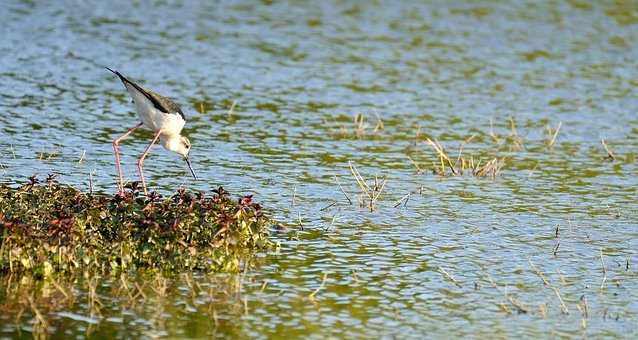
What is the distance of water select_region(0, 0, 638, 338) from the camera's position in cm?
904

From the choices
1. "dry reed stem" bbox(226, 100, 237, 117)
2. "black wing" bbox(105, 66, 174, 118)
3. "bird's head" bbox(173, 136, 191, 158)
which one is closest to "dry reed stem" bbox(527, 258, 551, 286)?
"black wing" bbox(105, 66, 174, 118)

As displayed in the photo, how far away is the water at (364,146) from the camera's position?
29.7 feet

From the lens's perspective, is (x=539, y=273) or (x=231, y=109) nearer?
(x=539, y=273)

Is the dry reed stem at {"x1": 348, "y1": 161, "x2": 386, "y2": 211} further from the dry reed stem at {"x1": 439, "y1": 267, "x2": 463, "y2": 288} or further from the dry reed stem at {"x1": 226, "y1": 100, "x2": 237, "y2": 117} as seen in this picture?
the dry reed stem at {"x1": 226, "y1": 100, "x2": 237, "y2": 117}

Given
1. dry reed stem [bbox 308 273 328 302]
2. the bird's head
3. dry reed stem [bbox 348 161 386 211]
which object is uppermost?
the bird's head

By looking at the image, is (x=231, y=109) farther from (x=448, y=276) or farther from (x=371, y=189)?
(x=448, y=276)

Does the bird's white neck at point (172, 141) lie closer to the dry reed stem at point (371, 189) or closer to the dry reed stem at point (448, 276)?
the dry reed stem at point (371, 189)

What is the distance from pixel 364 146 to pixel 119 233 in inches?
237

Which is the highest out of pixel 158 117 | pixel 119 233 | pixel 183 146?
pixel 158 117

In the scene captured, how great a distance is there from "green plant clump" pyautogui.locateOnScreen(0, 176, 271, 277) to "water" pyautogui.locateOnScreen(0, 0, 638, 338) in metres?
0.31

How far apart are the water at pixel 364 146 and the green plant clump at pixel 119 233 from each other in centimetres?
31

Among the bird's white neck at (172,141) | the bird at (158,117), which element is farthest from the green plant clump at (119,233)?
the bird's white neck at (172,141)

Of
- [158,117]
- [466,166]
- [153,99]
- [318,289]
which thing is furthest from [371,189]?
[318,289]

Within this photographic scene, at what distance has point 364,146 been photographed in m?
15.3
